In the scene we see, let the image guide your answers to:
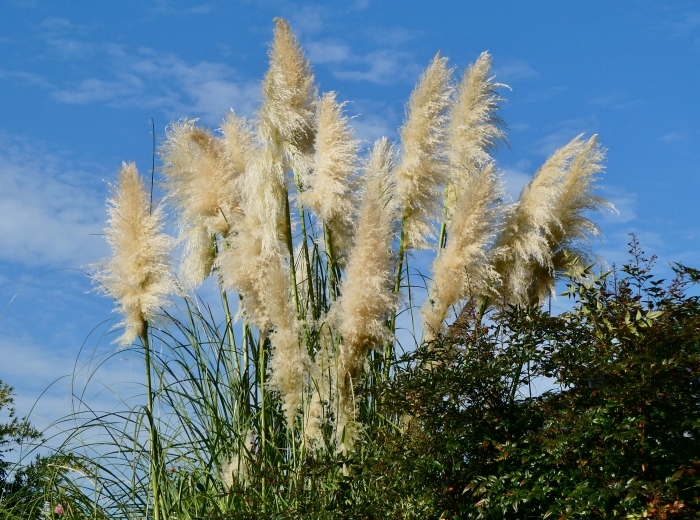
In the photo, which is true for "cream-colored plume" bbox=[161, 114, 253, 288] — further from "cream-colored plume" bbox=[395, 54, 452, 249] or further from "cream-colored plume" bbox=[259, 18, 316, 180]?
"cream-colored plume" bbox=[395, 54, 452, 249]

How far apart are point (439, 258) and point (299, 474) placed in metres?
1.54

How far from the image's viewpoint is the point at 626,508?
3.74 m

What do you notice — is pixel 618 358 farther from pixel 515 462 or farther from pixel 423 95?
pixel 423 95

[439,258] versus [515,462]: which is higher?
[439,258]

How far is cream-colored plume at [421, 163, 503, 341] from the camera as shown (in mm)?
5027

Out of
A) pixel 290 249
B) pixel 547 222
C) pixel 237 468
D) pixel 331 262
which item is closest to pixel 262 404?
pixel 237 468

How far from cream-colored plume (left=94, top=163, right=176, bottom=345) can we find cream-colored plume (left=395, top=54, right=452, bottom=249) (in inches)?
60.7

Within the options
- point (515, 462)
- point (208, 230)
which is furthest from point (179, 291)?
point (515, 462)

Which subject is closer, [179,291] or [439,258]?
[179,291]

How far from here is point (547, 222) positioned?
18.8ft

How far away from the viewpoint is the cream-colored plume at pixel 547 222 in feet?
18.0

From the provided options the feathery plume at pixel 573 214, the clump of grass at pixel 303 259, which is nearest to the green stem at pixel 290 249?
the clump of grass at pixel 303 259

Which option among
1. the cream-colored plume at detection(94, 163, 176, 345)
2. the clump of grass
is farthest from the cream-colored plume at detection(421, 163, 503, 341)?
the cream-colored plume at detection(94, 163, 176, 345)

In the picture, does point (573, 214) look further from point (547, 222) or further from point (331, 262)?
point (331, 262)
